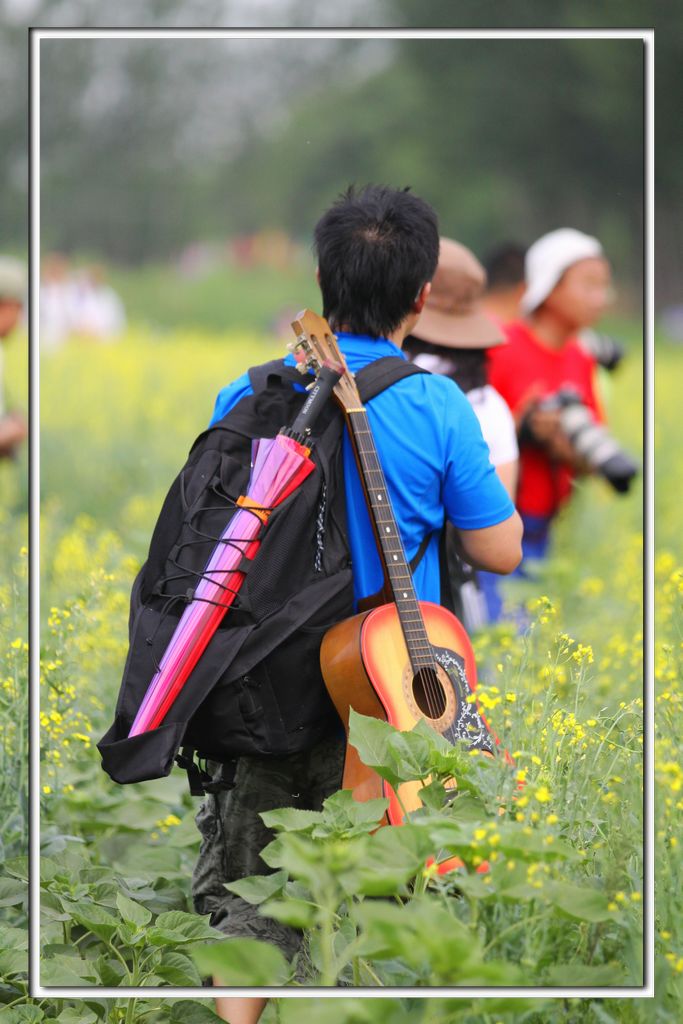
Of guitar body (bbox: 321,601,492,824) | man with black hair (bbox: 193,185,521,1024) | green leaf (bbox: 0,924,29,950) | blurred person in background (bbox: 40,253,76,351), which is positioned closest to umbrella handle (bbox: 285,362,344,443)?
man with black hair (bbox: 193,185,521,1024)

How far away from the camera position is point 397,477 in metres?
2.62

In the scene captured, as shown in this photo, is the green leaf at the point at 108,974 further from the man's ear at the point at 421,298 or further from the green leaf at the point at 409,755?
the man's ear at the point at 421,298

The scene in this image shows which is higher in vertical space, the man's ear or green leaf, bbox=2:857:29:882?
the man's ear

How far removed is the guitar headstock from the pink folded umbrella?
24mm

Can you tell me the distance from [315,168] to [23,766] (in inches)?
879

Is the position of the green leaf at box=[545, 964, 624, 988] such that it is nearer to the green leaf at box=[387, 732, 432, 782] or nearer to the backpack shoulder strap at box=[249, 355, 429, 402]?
the green leaf at box=[387, 732, 432, 782]

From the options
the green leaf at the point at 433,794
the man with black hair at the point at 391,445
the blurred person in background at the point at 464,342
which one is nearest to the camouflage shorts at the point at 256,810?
the man with black hair at the point at 391,445

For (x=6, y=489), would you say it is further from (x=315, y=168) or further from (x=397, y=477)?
(x=315, y=168)

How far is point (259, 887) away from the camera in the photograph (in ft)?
8.31

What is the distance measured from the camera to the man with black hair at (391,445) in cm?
264

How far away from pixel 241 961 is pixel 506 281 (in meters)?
4.71

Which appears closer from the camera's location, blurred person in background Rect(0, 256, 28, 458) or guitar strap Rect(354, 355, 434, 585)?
guitar strap Rect(354, 355, 434, 585)

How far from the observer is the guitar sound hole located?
102 inches

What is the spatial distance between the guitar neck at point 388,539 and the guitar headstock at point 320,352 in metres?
0.04
